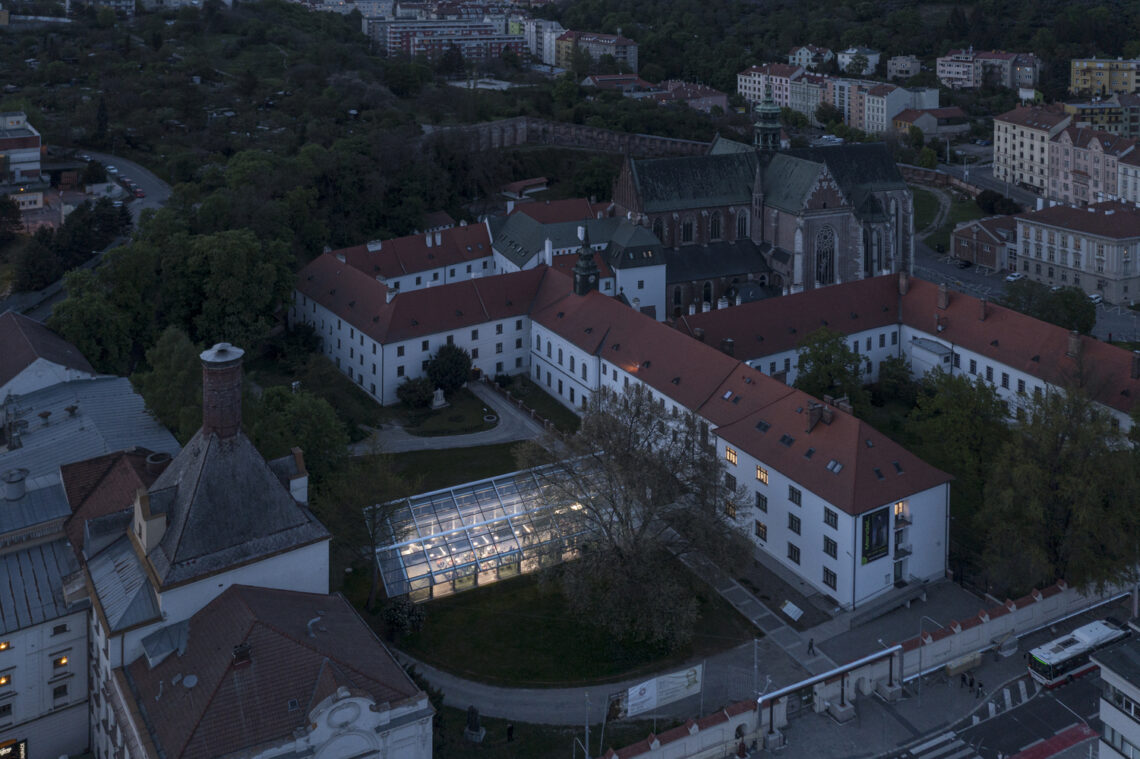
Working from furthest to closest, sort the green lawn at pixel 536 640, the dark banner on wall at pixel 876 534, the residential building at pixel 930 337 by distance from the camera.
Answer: the residential building at pixel 930 337 → the dark banner on wall at pixel 876 534 → the green lawn at pixel 536 640

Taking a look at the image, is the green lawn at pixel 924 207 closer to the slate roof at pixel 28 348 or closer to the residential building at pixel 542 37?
the slate roof at pixel 28 348

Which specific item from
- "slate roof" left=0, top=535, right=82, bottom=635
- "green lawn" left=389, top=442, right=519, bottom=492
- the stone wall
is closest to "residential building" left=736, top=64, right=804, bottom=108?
the stone wall

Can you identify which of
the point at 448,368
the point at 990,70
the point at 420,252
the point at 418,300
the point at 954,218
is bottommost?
the point at 448,368

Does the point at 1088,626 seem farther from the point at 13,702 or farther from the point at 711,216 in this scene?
the point at 711,216

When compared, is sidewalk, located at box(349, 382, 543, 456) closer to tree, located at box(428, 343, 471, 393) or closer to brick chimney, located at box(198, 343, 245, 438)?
tree, located at box(428, 343, 471, 393)

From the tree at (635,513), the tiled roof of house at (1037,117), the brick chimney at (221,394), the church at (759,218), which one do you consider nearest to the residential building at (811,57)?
the tiled roof of house at (1037,117)

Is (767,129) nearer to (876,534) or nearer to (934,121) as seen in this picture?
(876,534)

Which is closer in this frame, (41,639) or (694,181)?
(41,639)

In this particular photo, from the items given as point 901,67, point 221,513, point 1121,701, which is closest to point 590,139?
point 901,67
